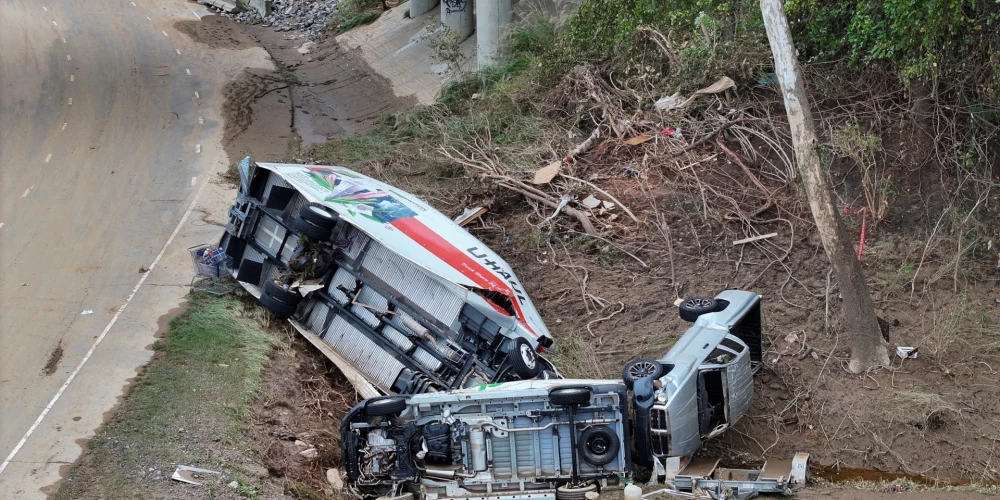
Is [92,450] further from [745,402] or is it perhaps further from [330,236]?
[745,402]

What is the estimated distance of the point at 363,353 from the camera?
10.8 metres

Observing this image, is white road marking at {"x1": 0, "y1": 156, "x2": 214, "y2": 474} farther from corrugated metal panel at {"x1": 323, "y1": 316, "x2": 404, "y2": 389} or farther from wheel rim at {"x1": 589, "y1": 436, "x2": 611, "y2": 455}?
wheel rim at {"x1": 589, "y1": 436, "x2": 611, "y2": 455}

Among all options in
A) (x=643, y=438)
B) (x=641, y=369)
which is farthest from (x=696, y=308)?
(x=643, y=438)

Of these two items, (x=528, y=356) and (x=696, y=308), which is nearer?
(x=696, y=308)

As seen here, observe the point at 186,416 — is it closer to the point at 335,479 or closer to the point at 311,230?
the point at 335,479

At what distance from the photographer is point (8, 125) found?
18953mm

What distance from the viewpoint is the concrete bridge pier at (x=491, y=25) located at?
20.8 metres

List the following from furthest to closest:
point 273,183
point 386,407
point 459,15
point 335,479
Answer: point 459,15 < point 273,183 < point 335,479 < point 386,407

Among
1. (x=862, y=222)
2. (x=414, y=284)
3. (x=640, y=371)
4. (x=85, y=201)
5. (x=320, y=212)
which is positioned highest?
(x=862, y=222)

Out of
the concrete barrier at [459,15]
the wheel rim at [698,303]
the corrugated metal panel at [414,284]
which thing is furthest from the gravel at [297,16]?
the wheel rim at [698,303]

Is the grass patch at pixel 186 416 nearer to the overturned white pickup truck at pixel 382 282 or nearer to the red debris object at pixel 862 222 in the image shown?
the overturned white pickup truck at pixel 382 282

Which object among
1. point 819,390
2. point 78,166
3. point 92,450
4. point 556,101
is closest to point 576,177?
point 556,101

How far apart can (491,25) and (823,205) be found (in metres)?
12.6

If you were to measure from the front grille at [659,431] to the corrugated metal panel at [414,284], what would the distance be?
299 cm
